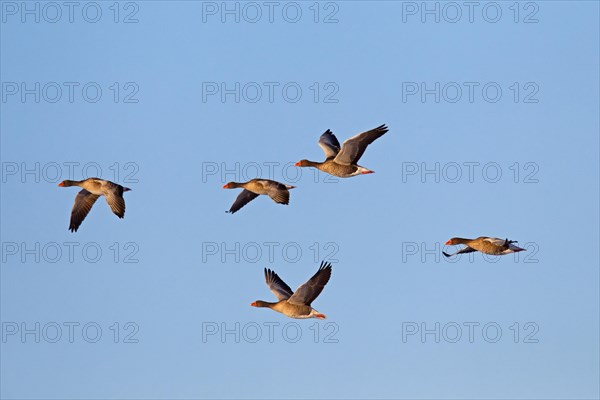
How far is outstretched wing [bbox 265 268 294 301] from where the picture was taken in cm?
3017

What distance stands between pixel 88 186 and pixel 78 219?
1.50 metres

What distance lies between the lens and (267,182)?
3033 centimetres

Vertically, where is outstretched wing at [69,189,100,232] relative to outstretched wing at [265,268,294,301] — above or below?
above

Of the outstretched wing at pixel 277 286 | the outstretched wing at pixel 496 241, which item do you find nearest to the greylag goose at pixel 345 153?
the outstretched wing at pixel 277 286

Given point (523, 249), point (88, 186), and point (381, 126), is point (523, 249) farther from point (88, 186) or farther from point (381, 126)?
point (88, 186)

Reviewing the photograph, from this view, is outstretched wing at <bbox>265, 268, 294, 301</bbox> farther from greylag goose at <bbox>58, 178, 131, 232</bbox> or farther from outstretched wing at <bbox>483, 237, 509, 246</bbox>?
outstretched wing at <bbox>483, 237, 509, 246</bbox>

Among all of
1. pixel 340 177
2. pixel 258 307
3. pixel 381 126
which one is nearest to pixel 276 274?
pixel 258 307

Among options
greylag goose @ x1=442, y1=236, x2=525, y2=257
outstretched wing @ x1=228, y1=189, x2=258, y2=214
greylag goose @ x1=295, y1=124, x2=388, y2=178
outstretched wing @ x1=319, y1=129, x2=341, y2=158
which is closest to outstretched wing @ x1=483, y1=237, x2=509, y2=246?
greylag goose @ x1=442, y1=236, x2=525, y2=257

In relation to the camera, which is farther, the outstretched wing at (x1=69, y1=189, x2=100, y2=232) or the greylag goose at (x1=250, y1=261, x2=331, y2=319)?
the outstretched wing at (x1=69, y1=189, x2=100, y2=232)

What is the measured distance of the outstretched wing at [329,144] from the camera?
31.0 m

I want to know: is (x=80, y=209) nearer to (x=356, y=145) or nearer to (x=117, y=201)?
(x=117, y=201)

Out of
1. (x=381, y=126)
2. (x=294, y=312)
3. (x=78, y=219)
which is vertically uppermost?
(x=381, y=126)

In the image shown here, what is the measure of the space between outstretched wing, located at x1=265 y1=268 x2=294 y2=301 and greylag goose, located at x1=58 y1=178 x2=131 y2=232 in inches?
161

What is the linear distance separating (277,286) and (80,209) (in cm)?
584
